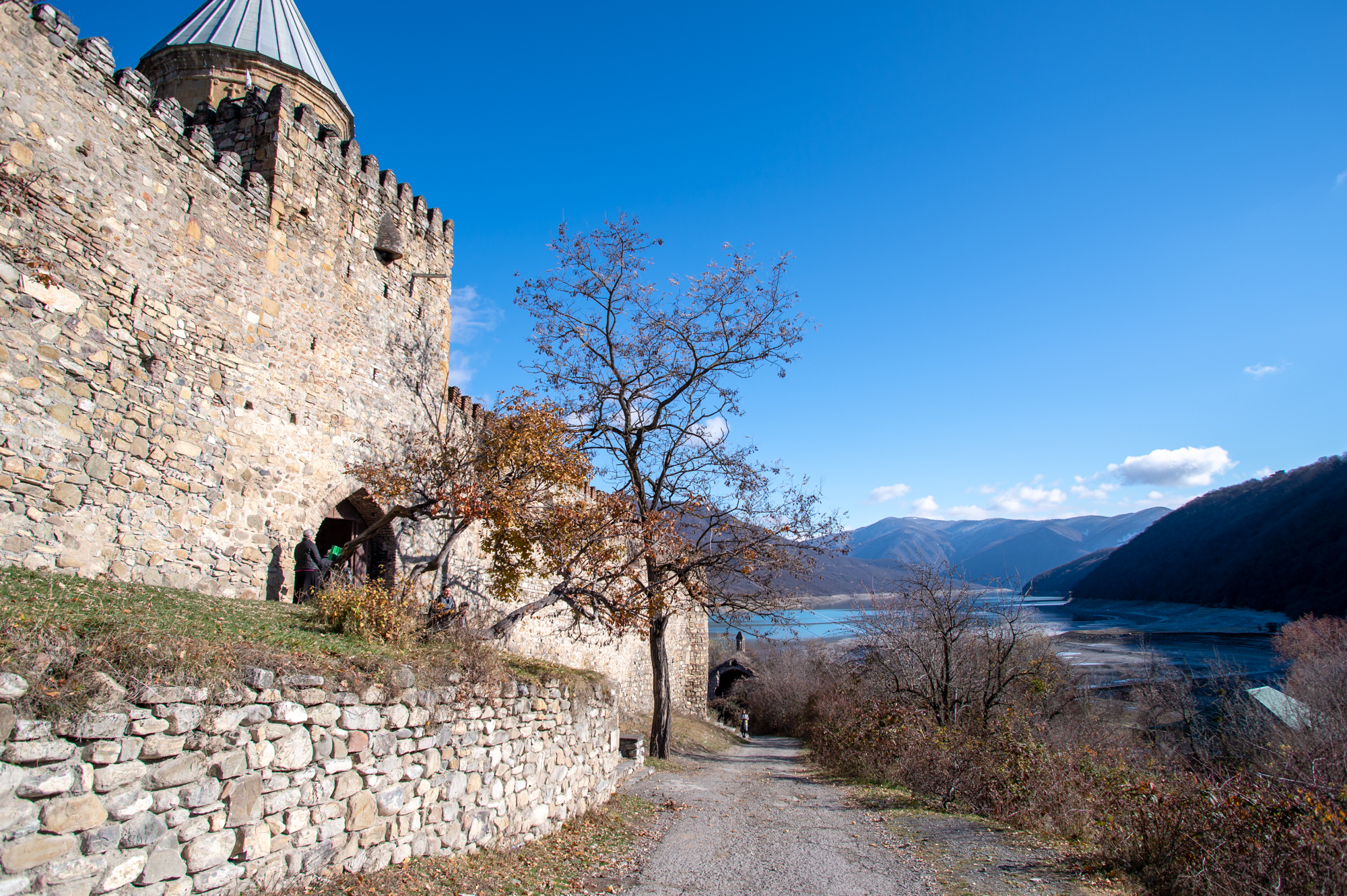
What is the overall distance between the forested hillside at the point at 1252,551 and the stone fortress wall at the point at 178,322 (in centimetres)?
6822

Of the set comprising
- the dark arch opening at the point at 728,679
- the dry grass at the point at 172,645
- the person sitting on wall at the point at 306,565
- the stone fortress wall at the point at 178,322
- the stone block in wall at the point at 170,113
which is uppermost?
the stone block in wall at the point at 170,113

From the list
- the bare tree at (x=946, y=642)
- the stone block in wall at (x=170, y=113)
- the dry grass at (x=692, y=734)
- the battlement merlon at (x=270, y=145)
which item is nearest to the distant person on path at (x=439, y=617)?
the battlement merlon at (x=270, y=145)

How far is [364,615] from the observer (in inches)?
283

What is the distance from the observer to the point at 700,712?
27328 mm

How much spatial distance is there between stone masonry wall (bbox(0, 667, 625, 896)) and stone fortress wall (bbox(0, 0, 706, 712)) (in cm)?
433

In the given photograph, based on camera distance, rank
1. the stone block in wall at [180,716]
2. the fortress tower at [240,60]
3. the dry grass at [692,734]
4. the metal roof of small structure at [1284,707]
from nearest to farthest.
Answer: the stone block in wall at [180,716], the fortress tower at [240,60], the dry grass at [692,734], the metal roof of small structure at [1284,707]

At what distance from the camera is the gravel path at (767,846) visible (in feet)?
24.0

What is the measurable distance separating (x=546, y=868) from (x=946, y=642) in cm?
1112

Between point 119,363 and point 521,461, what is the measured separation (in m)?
5.22

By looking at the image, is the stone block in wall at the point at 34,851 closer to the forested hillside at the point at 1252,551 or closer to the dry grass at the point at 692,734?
the dry grass at the point at 692,734

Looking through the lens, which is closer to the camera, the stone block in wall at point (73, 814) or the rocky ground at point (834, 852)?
the stone block in wall at point (73, 814)

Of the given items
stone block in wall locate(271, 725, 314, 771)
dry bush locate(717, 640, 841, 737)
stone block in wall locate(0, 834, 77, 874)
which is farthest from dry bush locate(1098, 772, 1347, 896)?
dry bush locate(717, 640, 841, 737)

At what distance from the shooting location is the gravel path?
733 cm

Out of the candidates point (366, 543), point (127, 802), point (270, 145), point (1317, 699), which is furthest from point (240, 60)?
point (1317, 699)
